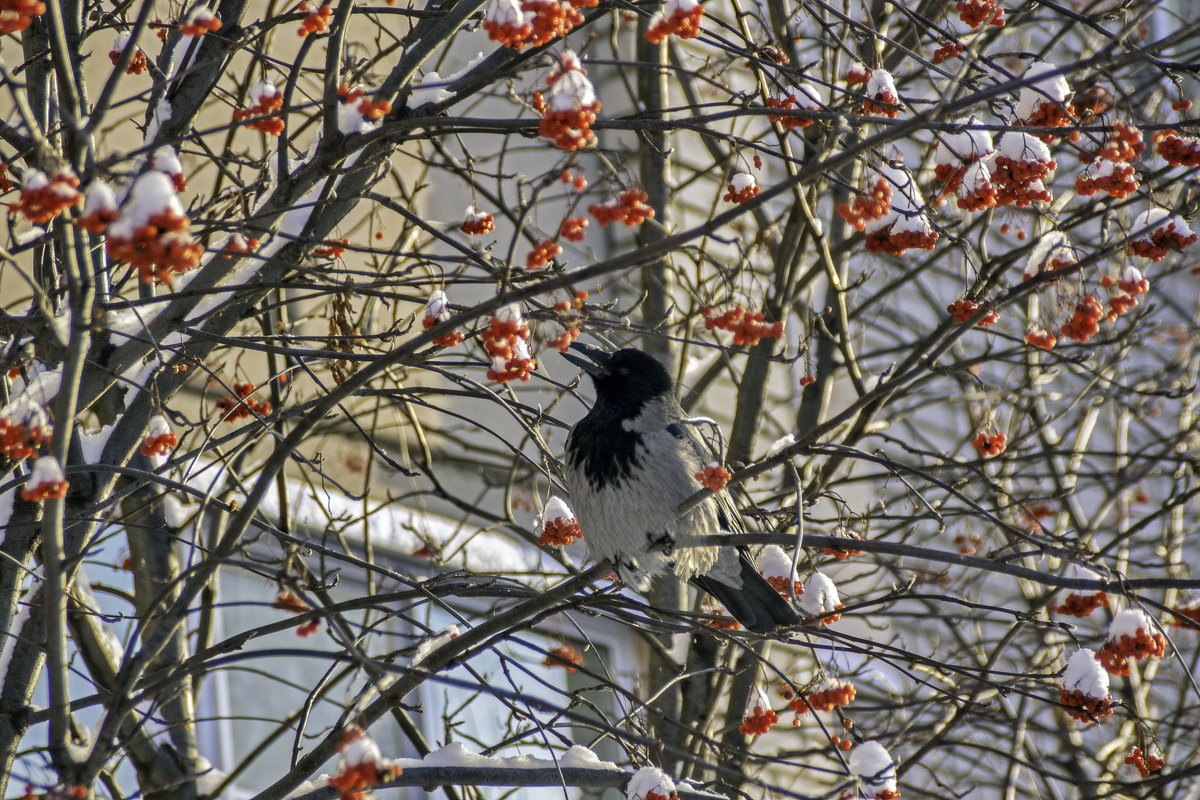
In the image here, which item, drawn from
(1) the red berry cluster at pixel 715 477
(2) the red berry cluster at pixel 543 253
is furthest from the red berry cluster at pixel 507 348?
(1) the red berry cluster at pixel 715 477

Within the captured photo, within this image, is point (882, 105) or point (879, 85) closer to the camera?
point (882, 105)

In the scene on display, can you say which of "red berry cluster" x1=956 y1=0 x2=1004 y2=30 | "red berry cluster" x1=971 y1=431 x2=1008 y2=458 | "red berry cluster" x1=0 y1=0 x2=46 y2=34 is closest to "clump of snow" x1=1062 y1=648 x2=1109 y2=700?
"red berry cluster" x1=971 y1=431 x2=1008 y2=458

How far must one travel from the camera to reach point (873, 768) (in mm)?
3268

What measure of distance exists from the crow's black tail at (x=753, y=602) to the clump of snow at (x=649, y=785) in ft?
5.09

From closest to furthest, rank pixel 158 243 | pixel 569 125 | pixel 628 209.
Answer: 1. pixel 158 243
2. pixel 569 125
3. pixel 628 209

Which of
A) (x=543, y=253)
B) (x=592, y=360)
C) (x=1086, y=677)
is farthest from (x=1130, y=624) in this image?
(x=592, y=360)

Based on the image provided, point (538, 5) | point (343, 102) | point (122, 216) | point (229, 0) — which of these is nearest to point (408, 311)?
point (229, 0)

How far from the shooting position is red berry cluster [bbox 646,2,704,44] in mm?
3068

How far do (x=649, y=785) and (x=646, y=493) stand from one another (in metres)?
1.66

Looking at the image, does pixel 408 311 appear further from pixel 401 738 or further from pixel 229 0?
pixel 229 0

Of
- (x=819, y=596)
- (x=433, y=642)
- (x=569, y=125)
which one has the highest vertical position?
(x=569, y=125)

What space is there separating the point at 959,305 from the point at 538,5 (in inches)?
64.7

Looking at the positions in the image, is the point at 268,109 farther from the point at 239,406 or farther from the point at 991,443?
the point at 991,443

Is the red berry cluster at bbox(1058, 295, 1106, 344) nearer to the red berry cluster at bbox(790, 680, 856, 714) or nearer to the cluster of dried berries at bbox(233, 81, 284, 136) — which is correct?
the red berry cluster at bbox(790, 680, 856, 714)
